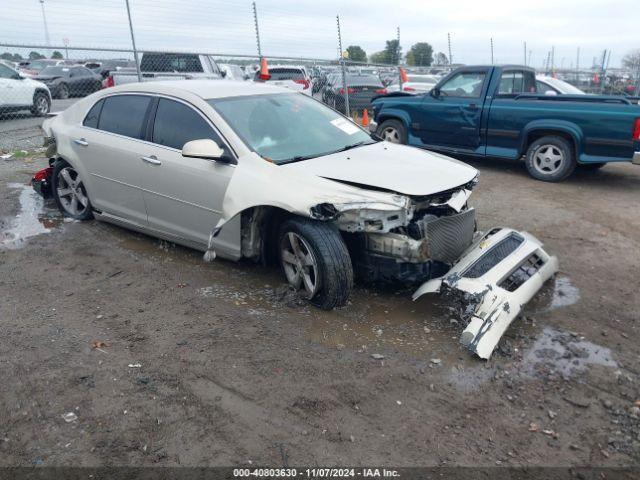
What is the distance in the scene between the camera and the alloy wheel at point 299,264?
4031 millimetres

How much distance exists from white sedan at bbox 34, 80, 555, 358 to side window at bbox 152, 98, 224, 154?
0.01 m

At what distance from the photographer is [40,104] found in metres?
14.9

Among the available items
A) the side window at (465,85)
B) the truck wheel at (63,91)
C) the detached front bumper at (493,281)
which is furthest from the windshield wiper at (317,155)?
the truck wheel at (63,91)

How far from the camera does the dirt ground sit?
2729 millimetres

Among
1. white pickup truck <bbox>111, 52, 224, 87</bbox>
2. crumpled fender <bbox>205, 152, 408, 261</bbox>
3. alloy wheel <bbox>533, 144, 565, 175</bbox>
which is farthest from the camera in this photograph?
white pickup truck <bbox>111, 52, 224, 87</bbox>

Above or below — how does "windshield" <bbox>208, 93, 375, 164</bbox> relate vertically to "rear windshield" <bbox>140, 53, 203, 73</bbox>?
below

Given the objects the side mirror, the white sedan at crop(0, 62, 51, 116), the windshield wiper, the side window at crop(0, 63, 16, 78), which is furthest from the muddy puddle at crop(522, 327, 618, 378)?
the side window at crop(0, 63, 16, 78)

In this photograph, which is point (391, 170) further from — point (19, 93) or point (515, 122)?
point (19, 93)

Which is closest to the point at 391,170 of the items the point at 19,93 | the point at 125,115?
the point at 125,115

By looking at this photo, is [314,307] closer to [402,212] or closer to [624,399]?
[402,212]

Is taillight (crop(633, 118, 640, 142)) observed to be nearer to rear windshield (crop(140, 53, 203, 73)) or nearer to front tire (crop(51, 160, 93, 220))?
front tire (crop(51, 160, 93, 220))

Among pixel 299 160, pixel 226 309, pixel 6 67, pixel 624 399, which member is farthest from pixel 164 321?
pixel 6 67

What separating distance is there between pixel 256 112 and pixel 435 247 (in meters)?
2.01

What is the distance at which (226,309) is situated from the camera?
13.6 ft
